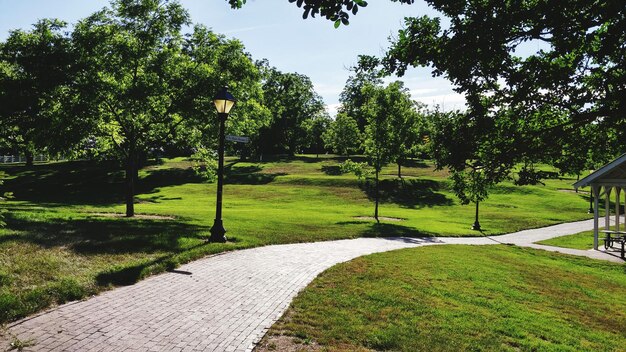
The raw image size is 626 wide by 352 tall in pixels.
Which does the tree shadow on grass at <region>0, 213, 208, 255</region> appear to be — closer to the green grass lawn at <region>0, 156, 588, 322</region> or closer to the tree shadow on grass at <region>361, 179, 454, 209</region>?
the green grass lawn at <region>0, 156, 588, 322</region>

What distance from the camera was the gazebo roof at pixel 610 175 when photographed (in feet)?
59.8

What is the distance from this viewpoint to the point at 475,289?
9594 mm

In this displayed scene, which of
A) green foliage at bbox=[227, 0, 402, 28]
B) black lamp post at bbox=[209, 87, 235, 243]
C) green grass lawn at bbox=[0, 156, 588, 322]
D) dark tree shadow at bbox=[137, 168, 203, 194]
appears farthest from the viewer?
dark tree shadow at bbox=[137, 168, 203, 194]

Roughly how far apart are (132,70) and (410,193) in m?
30.2

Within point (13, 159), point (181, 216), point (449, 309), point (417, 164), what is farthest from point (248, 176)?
point (13, 159)

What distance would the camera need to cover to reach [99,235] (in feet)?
40.6

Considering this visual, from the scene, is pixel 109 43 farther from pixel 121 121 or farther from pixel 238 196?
pixel 238 196

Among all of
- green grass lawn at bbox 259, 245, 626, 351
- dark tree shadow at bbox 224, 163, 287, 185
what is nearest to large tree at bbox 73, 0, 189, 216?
green grass lawn at bbox 259, 245, 626, 351

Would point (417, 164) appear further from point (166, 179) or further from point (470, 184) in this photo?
point (470, 184)

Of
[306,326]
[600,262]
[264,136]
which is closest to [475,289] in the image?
[306,326]

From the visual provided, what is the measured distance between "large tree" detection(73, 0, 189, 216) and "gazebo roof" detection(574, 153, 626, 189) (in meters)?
19.3

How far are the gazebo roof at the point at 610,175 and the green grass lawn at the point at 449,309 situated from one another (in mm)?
7152

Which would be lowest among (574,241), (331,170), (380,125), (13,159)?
(574,241)

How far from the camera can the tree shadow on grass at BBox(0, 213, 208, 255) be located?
10594mm
